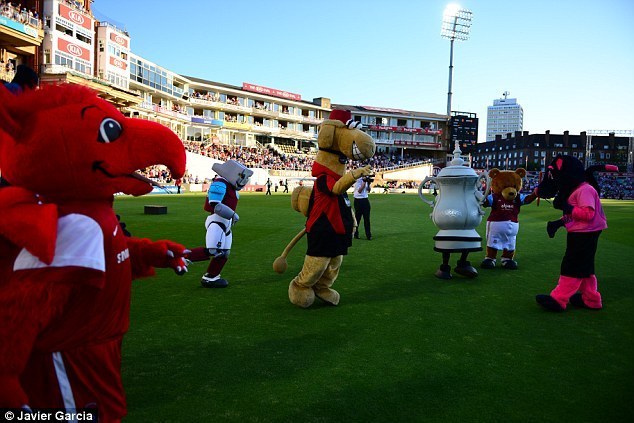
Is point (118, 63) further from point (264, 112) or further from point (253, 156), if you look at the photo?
point (264, 112)

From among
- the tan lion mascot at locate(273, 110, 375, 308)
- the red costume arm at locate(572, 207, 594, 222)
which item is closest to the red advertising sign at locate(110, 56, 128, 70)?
the tan lion mascot at locate(273, 110, 375, 308)

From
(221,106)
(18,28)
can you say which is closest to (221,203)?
(18,28)

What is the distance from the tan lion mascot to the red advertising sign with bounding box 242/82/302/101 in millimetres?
62086

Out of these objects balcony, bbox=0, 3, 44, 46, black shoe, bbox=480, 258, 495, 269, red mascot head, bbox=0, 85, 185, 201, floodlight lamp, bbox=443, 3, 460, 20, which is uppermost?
floodlight lamp, bbox=443, 3, 460, 20

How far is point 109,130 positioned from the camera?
2.11 metres

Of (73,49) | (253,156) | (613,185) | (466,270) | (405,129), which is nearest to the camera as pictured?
(466,270)

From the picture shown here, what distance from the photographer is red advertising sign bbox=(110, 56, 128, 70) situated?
39522mm

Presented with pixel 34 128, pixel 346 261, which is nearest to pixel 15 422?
pixel 34 128

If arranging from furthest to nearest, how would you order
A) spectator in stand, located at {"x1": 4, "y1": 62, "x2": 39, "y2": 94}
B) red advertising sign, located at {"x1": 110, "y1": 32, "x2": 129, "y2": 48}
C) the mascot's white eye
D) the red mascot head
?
red advertising sign, located at {"x1": 110, "y1": 32, "x2": 129, "y2": 48}, spectator in stand, located at {"x1": 4, "y1": 62, "x2": 39, "y2": 94}, the mascot's white eye, the red mascot head

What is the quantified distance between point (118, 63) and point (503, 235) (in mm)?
40575

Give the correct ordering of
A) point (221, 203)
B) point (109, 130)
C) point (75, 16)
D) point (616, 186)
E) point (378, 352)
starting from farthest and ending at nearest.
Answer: point (616, 186) < point (75, 16) < point (221, 203) < point (378, 352) < point (109, 130)

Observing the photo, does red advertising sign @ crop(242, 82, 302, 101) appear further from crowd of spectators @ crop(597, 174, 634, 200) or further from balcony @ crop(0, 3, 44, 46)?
crowd of spectators @ crop(597, 174, 634, 200)

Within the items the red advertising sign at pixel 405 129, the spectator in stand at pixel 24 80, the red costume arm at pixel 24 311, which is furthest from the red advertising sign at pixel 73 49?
the red advertising sign at pixel 405 129

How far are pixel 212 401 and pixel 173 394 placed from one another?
319 mm
